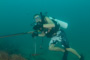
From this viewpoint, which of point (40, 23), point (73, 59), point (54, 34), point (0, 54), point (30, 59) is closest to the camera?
point (40, 23)

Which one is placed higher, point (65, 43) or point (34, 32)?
point (34, 32)

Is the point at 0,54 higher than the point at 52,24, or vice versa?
the point at 52,24

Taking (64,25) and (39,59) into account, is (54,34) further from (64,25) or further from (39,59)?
(39,59)

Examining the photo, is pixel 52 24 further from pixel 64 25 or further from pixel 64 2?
pixel 64 2

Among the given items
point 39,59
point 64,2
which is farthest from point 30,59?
point 64,2

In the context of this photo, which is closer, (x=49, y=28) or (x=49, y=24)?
(x=49, y=24)

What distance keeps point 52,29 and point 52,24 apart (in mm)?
331

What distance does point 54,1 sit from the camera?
192 meters

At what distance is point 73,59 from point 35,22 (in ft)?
29.3

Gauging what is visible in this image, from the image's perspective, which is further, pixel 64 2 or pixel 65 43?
pixel 64 2

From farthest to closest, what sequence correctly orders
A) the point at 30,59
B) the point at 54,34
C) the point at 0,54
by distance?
1. the point at 30,59
2. the point at 0,54
3. the point at 54,34

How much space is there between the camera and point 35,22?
8.45 metres

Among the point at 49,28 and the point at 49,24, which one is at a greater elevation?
the point at 49,24

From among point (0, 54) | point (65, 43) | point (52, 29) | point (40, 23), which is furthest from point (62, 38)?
point (0, 54)
